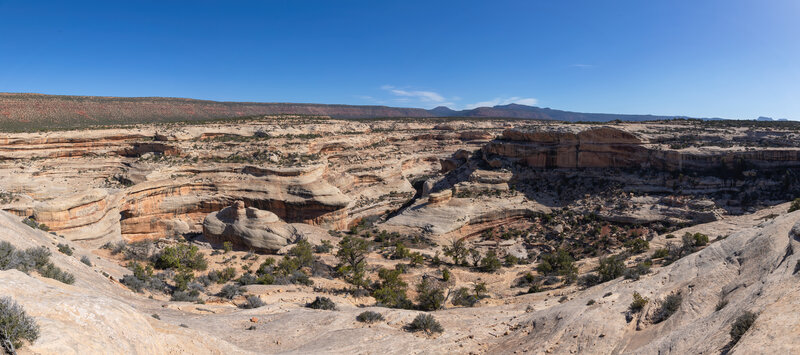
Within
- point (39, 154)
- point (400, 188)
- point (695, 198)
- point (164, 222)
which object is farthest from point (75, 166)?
point (695, 198)

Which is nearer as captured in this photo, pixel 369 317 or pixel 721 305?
pixel 721 305

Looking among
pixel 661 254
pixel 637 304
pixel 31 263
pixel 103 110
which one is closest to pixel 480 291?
pixel 661 254

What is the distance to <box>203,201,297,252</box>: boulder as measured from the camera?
21.2m

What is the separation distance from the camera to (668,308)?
27.7ft

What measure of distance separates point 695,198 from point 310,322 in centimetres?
2844

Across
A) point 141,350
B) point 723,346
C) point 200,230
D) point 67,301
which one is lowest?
point 200,230

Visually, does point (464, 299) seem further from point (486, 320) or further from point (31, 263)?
point (31, 263)

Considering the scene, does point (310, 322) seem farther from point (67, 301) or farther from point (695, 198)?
point (695, 198)

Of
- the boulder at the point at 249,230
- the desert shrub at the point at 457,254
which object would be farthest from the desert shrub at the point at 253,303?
the desert shrub at the point at 457,254

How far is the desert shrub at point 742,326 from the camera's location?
5278 mm

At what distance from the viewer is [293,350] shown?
8.73m

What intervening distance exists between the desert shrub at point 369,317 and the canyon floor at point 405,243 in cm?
21

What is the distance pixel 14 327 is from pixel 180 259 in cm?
1404

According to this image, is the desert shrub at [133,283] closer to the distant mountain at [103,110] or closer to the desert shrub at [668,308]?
the desert shrub at [668,308]
